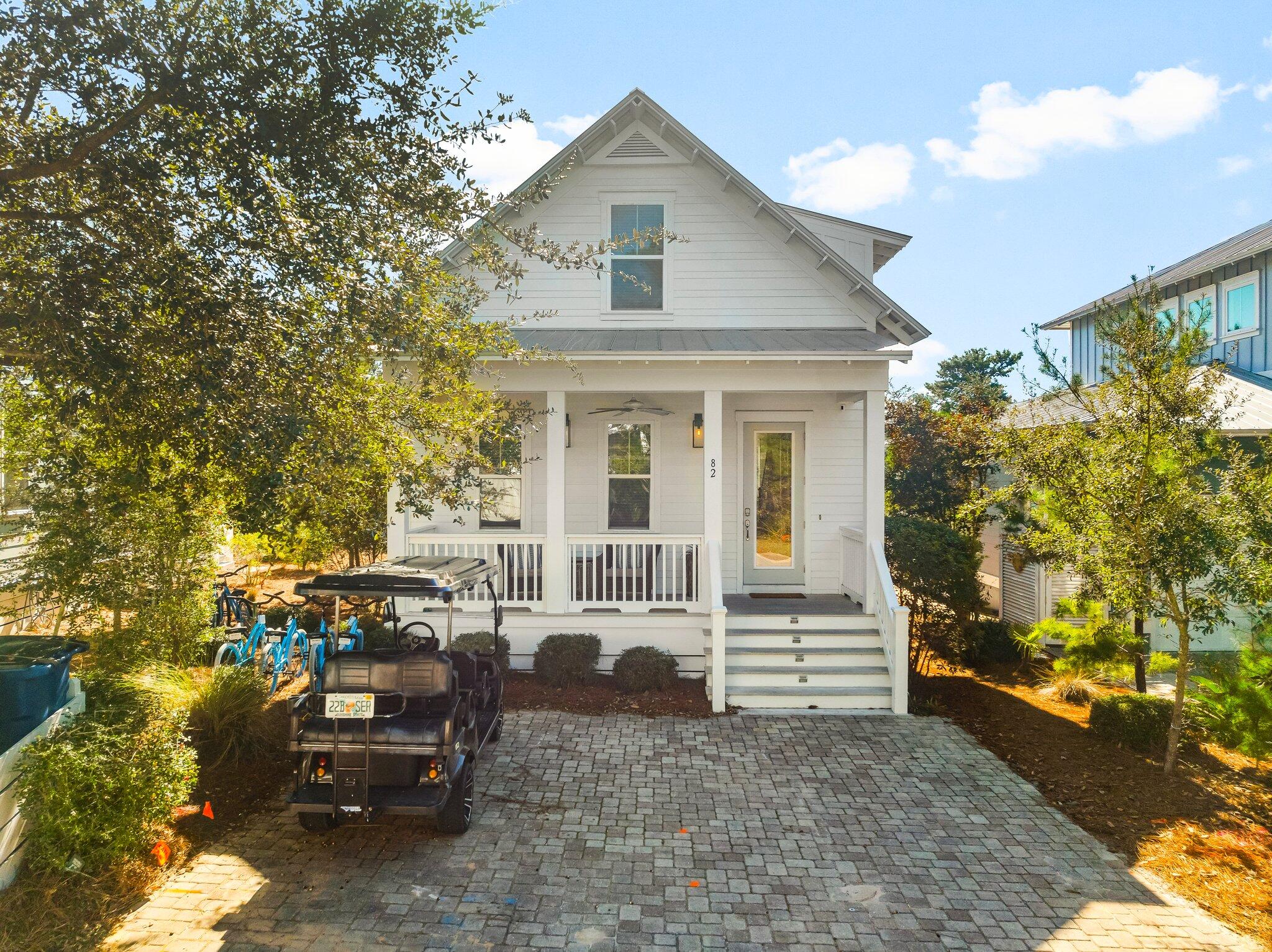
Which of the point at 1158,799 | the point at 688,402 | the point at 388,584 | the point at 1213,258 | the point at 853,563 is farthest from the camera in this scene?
the point at 1213,258

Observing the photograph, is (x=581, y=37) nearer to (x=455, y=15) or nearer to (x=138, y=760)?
(x=455, y=15)

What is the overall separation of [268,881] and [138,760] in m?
1.19

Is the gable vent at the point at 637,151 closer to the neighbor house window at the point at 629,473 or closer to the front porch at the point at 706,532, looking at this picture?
the front porch at the point at 706,532

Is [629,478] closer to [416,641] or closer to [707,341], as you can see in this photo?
[707,341]

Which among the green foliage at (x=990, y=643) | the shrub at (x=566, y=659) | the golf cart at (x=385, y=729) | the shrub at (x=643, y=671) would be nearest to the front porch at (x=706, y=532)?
the shrub at (x=566, y=659)

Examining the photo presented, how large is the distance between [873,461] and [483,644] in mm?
5809

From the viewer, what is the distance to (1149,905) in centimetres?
450

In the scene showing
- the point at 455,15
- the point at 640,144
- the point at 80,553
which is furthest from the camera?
the point at 640,144

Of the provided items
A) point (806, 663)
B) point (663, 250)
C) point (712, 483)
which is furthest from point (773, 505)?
point (663, 250)

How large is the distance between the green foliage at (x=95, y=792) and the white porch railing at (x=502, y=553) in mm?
4684

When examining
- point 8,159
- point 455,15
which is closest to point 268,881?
point 8,159

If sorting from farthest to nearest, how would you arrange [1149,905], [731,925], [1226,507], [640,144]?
[640,144] → [1226,507] → [1149,905] → [731,925]

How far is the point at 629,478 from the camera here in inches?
441

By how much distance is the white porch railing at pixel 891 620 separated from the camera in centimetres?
833
